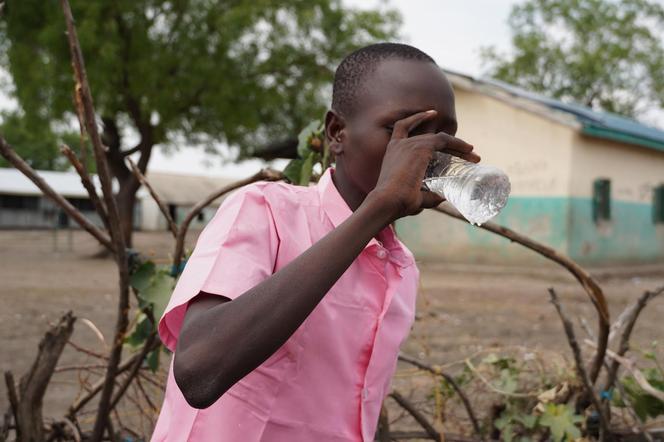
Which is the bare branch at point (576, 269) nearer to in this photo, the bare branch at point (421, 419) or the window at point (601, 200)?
the bare branch at point (421, 419)

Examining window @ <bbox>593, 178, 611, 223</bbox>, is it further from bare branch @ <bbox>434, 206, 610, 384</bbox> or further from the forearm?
the forearm

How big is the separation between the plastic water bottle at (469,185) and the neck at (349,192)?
6.6 inches

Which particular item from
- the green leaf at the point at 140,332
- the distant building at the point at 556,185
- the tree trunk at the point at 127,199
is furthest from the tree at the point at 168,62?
the green leaf at the point at 140,332

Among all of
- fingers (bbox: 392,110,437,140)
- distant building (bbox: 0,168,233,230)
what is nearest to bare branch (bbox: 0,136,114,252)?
fingers (bbox: 392,110,437,140)

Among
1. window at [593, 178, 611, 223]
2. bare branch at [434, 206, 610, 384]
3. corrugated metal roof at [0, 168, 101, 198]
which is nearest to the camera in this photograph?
bare branch at [434, 206, 610, 384]

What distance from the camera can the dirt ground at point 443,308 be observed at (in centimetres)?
444

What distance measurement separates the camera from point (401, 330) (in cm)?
112

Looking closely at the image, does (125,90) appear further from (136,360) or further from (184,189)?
(184,189)

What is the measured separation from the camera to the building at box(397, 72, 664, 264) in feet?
38.4

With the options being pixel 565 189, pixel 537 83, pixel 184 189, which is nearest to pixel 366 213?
pixel 565 189

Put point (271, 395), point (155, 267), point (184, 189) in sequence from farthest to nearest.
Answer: point (184, 189), point (155, 267), point (271, 395)

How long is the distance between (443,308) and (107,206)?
5.92 m

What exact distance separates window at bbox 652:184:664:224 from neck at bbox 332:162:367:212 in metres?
14.1

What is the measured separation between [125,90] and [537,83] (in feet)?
60.1
